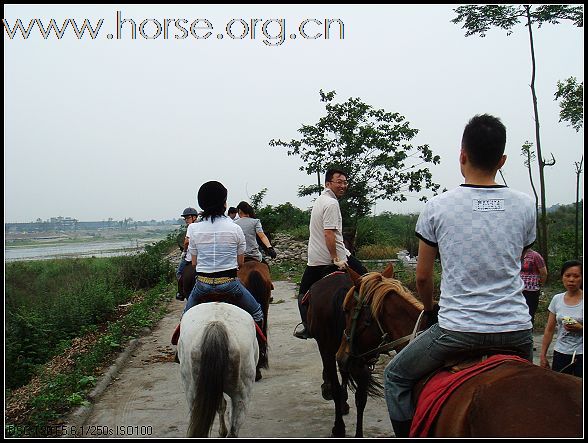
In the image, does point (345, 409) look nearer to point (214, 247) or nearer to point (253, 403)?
point (253, 403)

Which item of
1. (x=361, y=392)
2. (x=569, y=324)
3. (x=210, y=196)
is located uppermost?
(x=210, y=196)

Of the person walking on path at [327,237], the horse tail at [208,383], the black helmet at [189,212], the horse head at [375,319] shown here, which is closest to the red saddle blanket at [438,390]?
the horse head at [375,319]

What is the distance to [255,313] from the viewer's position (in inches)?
212

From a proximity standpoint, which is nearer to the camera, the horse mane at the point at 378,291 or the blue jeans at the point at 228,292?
the horse mane at the point at 378,291

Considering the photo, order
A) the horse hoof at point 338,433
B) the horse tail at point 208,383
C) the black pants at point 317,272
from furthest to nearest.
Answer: the black pants at point 317,272
the horse hoof at point 338,433
the horse tail at point 208,383

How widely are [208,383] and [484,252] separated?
244cm

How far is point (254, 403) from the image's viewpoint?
6.22 metres

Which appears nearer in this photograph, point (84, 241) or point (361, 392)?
point (361, 392)

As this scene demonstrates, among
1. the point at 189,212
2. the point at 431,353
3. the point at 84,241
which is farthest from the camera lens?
the point at 84,241

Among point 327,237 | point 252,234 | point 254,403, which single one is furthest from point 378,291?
point 252,234

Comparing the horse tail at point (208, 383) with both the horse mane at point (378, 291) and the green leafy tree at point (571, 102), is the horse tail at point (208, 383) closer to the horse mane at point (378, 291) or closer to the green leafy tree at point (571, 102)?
the horse mane at point (378, 291)

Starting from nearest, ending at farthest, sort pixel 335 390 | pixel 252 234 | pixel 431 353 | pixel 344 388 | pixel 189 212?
pixel 431 353, pixel 335 390, pixel 344 388, pixel 252 234, pixel 189 212

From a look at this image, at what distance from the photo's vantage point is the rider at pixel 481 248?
2.53 m

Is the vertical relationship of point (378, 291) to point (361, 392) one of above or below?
above
